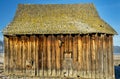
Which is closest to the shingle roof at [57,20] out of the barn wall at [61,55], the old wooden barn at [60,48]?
the old wooden barn at [60,48]

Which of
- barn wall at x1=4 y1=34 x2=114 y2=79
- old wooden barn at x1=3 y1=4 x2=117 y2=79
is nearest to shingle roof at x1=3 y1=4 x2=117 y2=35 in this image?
old wooden barn at x1=3 y1=4 x2=117 y2=79

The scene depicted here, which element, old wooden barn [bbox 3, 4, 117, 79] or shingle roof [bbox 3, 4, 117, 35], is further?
shingle roof [bbox 3, 4, 117, 35]

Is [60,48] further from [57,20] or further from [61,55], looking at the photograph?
[57,20]

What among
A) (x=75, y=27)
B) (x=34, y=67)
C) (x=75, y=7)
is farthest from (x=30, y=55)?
(x=75, y=7)

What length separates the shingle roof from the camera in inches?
1270

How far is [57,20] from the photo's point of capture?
34.1 m

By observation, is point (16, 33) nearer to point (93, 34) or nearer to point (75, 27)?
point (75, 27)

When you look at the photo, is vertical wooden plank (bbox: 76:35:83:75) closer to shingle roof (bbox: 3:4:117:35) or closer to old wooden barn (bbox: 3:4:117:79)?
old wooden barn (bbox: 3:4:117:79)

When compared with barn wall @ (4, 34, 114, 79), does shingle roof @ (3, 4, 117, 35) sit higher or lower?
higher

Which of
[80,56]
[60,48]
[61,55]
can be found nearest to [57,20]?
[60,48]

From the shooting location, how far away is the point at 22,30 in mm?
32781

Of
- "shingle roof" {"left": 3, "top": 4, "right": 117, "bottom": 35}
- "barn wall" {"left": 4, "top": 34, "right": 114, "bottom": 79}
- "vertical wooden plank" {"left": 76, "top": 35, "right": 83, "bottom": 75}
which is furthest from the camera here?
"shingle roof" {"left": 3, "top": 4, "right": 117, "bottom": 35}

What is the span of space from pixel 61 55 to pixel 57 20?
4.50m

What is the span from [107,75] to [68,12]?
921cm
